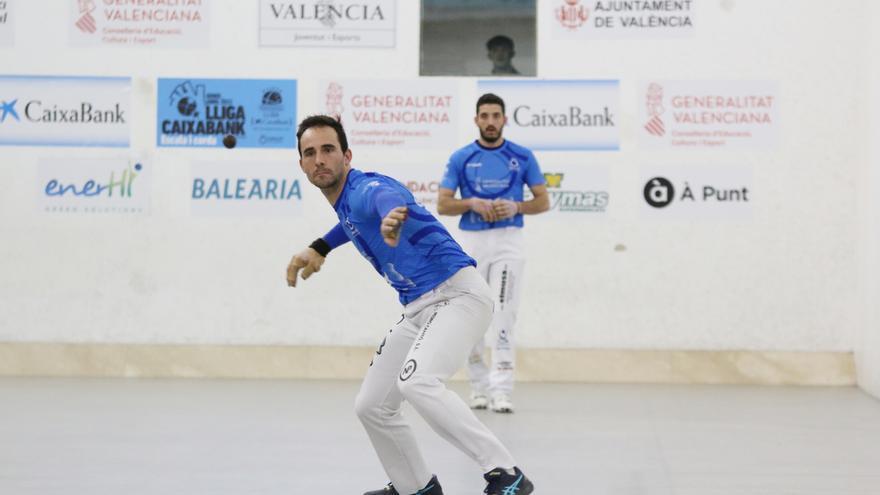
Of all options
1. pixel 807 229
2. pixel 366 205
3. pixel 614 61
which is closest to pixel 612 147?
pixel 614 61

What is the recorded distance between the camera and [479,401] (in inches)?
323

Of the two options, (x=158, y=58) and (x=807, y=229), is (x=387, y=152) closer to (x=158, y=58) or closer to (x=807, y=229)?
(x=158, y=58)

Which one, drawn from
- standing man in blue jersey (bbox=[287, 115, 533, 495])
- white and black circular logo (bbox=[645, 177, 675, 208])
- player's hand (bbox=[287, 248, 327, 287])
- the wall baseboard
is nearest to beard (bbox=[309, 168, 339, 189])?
standing man in blue jersey (bbox=[287, 115, 533, 495])

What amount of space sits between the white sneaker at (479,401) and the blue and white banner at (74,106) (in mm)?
3733

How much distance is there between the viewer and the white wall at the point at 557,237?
9.89m

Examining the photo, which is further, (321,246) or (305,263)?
(321,246)

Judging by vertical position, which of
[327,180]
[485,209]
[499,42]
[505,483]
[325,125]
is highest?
[499,42]

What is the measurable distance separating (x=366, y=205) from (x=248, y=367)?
5.71 m

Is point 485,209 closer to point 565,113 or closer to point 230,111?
point 565,113

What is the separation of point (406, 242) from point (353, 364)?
17.7 feet

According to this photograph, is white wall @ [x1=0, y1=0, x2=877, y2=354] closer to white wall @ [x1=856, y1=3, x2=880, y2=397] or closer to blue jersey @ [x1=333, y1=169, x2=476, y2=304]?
white wall @ [x1=856, y1=3, x2=880, y2=397]

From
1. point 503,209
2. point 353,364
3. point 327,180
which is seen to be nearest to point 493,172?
point 503,209

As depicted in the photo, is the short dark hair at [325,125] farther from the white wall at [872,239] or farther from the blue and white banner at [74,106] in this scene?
the blue and white banner at [74,106]

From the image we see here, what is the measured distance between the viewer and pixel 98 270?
10172mm
